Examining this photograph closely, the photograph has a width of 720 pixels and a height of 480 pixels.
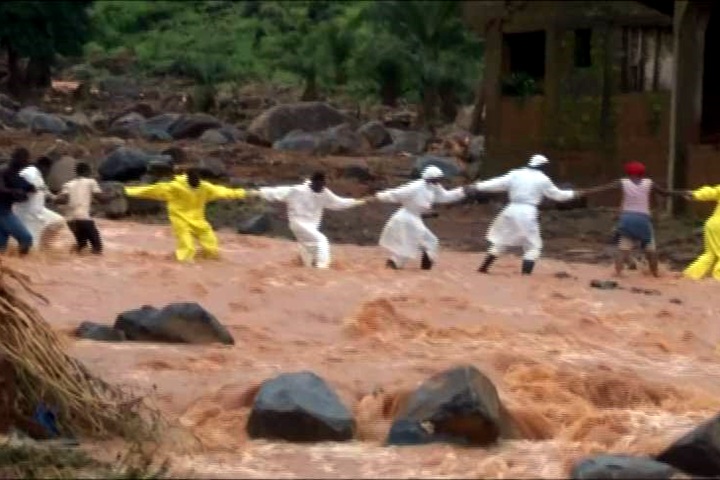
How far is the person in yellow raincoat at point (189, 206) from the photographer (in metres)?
17.4

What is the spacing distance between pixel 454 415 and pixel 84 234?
29.0 feet

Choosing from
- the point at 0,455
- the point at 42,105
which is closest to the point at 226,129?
the point at 42,105

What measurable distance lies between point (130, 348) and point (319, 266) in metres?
5.57

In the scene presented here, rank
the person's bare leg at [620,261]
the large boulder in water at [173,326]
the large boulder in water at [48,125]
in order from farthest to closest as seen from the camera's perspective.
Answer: the large boulder in water at [48,125] < the person's bare leg at [620,261] < the large boulder in water at [173,326]

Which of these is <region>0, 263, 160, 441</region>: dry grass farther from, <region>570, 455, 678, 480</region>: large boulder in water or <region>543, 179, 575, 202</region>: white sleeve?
<region>543, 179, 575, 202</region>: white sleeve

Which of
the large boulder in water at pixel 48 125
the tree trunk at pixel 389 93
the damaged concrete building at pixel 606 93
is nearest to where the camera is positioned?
the damaged concrete building at pixel 606 93

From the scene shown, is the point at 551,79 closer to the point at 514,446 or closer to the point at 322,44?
the point at 514,446

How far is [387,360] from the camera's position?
38.5 ft

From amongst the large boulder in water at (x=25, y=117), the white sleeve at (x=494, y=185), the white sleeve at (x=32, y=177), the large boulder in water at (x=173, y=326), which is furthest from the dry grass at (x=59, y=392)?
the large boulder in water at (x=25, y=117)

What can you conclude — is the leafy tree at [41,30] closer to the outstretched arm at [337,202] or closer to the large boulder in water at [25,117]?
the large boulder in water at [25,117]

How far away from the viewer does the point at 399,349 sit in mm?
12312


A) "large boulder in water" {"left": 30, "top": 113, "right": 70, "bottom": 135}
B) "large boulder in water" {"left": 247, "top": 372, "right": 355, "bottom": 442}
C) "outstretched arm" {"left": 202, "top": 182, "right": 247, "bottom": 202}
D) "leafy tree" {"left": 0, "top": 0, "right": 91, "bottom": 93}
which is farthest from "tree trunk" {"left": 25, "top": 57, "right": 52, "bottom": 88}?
"large boulder in water" {"left": 247, "top": 372, "right": 355, "bottom": 442}

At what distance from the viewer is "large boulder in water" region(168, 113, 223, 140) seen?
40125 millimetres

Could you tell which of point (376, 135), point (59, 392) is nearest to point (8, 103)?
point (376, 135)
